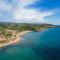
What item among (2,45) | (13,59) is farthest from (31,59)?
(2,45)

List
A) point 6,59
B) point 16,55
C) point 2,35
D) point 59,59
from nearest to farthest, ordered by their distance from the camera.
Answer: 1. point 59,59
2. point 6,59
3. point 16,55
4. point 2,35

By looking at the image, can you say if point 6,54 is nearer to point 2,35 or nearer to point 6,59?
point 6,59

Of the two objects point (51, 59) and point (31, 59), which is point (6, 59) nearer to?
point (31, 59)

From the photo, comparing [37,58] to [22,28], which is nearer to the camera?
[37,58]

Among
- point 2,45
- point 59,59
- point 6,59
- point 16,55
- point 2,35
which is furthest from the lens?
point 2,35

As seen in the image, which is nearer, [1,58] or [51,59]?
[51,59]

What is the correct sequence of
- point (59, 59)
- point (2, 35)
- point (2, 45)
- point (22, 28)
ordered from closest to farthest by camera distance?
point (59, 59), point (2, 45), point (2, 35), point (22, 28)

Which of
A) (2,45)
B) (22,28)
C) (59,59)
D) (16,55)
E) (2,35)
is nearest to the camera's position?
(59,59)

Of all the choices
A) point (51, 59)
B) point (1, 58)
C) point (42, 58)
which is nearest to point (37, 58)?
point (42, 58)
